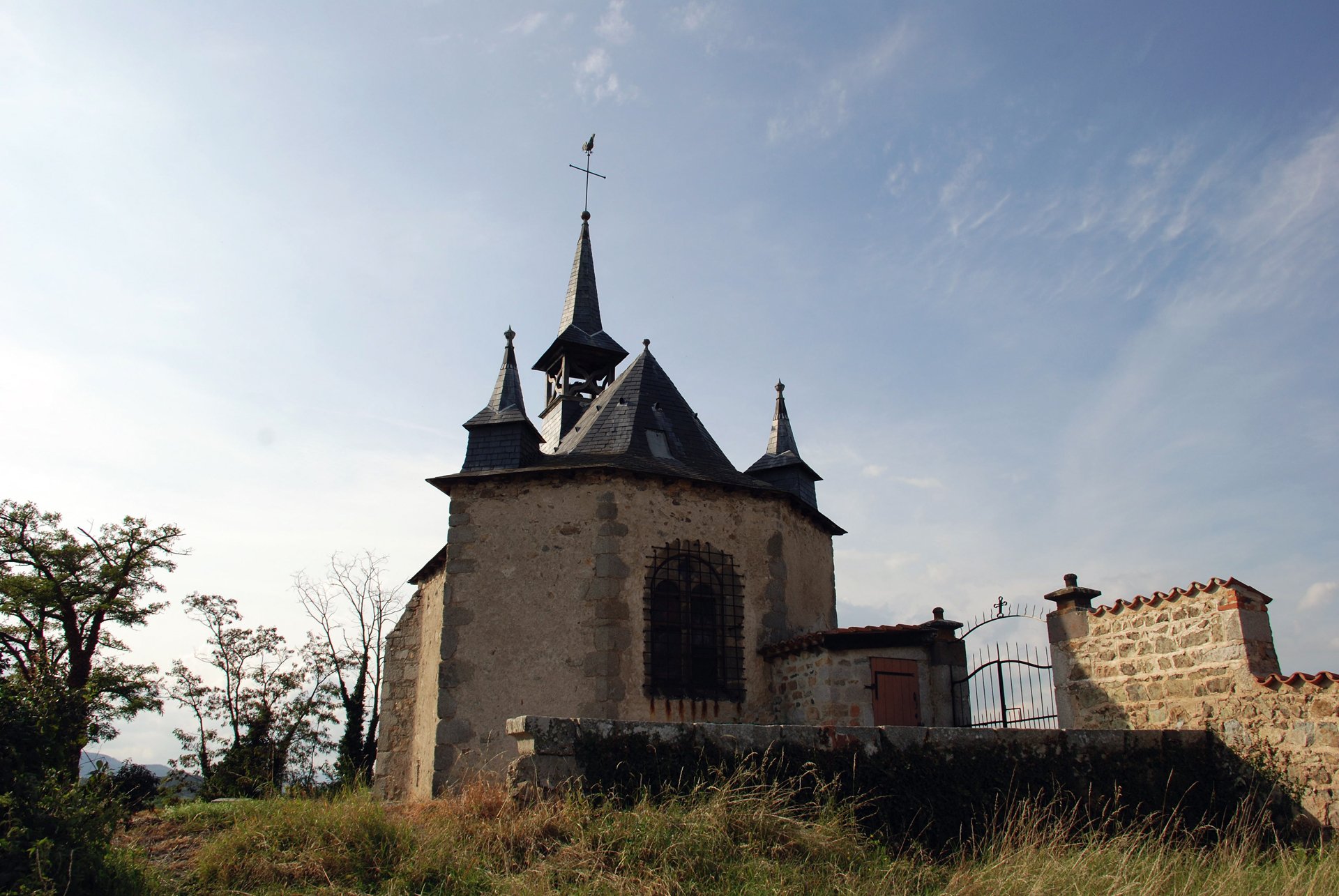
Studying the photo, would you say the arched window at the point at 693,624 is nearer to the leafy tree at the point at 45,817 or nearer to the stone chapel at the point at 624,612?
the stone chapel at the point at 624,612

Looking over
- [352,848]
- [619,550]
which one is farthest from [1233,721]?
[352,848]

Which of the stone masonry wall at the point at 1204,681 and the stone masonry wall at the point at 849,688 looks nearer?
the stone masonry wall at the point at 1204,681

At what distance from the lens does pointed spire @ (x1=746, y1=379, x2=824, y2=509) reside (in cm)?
1379

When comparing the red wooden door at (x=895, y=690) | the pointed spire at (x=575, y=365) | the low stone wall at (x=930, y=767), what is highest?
the pointed spire at (x=575, y=365)

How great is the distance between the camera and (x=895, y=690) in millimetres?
10602

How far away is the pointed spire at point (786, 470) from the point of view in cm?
1379

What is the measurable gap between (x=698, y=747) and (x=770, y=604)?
5.67 metres

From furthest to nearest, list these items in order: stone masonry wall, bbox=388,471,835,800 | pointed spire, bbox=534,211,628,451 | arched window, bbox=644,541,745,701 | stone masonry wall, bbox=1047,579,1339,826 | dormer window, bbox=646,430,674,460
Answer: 1. pointed spire, bbox=534,211,628,451
2. dormer window, bbox=646,430,674,460
3. arched window, bbox=644,541,745,701
4. stone masonry wall, bbox=388,471,835,800
5. stone masonry wall, bbox=1047,579,1339,826

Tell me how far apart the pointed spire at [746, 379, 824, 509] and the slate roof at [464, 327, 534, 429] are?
12.6 feet

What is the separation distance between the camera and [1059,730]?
7.54m

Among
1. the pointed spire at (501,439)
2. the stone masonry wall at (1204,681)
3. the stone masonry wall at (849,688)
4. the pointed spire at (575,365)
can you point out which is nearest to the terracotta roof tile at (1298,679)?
the stone masonry wall at (1204,681)

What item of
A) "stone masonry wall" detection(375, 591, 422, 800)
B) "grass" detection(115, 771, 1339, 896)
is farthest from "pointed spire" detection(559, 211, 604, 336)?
"grass" detection(115, 771, 1339, 896)

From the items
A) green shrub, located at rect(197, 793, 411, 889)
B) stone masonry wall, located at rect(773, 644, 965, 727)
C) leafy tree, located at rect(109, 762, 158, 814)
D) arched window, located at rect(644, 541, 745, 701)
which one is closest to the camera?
green shrub, located at rect(197, 793, 411, 889)

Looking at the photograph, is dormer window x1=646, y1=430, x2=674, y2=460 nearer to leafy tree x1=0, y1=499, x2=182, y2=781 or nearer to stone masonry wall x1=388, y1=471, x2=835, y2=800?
stone masonry wall x1=388, y1=471, x2=835, y2=800
